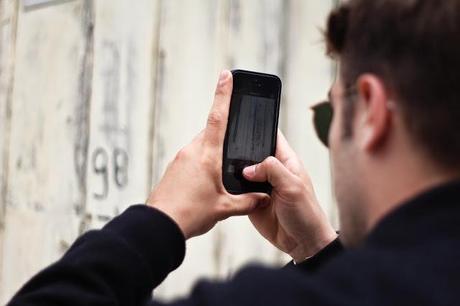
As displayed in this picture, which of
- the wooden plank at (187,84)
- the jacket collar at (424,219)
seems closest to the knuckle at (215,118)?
the jacket collar at (424,219)

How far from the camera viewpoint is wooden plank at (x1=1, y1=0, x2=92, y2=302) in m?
1.65

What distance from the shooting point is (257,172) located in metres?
0.85

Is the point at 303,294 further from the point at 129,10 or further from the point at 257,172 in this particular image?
the point at 129,10

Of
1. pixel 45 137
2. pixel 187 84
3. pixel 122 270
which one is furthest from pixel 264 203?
pixel 45 137

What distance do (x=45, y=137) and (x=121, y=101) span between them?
0.81 ft

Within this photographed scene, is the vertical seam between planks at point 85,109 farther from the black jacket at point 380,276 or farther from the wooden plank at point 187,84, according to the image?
the black jacket at point 380,276

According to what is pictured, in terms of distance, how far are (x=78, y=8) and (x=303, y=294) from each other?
1326mm

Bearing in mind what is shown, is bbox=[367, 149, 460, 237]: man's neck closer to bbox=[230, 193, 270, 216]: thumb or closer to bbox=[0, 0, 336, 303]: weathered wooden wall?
bbox=[230, 193, 270, 216]: thumb

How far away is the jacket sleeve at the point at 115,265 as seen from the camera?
597 millimetres

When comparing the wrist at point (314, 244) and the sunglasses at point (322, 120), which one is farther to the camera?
the sunglasses at point (322, 120)

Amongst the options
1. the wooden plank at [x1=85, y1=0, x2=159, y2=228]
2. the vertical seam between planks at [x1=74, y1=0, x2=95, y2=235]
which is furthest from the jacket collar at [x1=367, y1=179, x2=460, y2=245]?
the vertical seam between planks at [x1=74, y1=0, x2=95, y2=235]

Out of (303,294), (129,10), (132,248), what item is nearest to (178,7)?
(129,10)

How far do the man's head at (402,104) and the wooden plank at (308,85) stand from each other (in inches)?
29.5

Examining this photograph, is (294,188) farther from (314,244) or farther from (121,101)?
(121,101)
